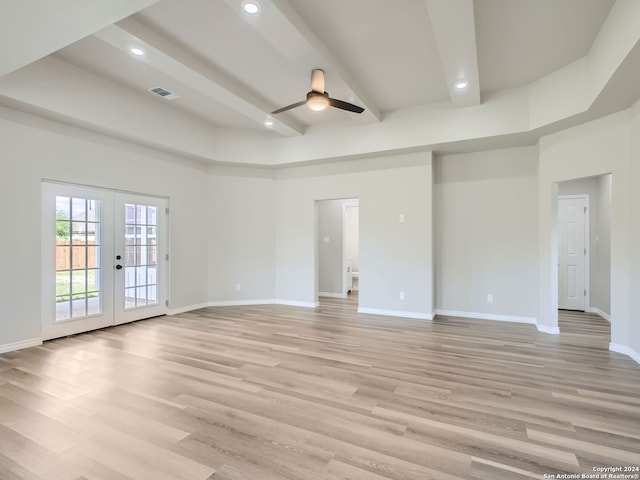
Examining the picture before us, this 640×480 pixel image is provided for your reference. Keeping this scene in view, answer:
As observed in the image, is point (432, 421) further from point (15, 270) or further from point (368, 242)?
point (15, 270)

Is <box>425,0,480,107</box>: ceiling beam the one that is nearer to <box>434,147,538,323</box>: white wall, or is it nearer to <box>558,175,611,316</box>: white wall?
<box>434,147,538,323</box>: white wall

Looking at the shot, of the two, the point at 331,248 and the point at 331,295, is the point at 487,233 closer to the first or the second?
the point at 331,248

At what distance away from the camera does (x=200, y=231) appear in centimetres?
626

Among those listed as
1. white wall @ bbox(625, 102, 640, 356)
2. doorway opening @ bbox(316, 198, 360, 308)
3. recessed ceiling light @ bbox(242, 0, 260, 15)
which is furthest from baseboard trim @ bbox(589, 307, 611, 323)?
recessed ceiling light @ bbox(242, 0, 260, 15)

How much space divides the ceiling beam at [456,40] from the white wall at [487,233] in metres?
1.54

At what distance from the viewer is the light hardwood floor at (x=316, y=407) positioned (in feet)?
6.16

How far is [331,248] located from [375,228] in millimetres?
2280

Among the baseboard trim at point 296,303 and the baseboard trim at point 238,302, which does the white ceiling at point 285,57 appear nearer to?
the baseboard trim at point 238,302

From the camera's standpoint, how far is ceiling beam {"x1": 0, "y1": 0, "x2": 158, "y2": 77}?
7.55ft

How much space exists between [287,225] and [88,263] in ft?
11.3

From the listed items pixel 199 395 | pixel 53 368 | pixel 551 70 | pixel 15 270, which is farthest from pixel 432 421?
pixel 15 270

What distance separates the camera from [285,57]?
362cm

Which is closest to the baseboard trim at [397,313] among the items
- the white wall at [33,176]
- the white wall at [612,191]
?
the white wall at [612,191]

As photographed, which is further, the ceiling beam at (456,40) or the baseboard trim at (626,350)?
the baseboard trim at (626,350)
